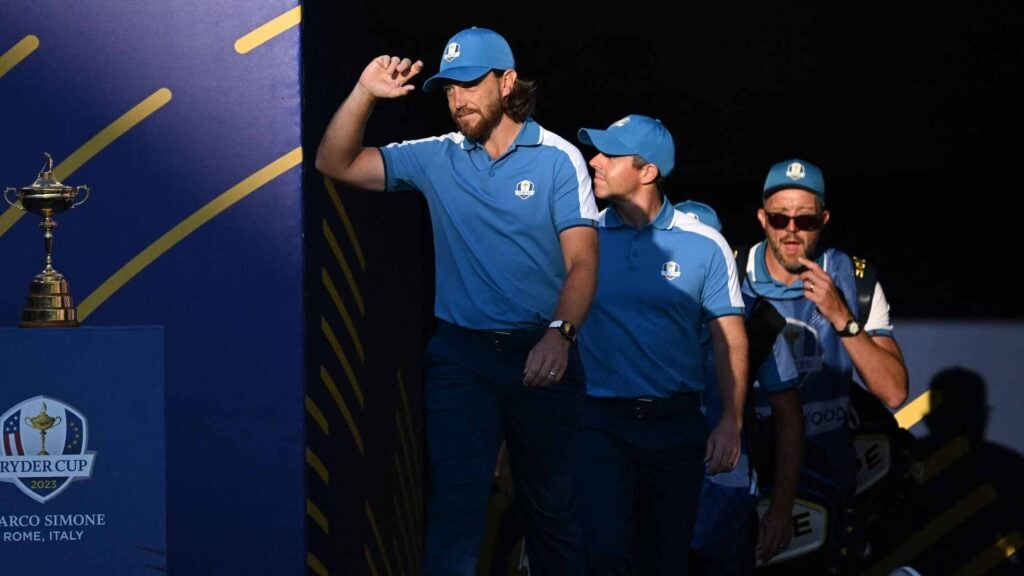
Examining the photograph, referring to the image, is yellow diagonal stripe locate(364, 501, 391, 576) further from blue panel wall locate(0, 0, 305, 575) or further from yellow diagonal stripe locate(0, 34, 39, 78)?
yellow diagonal stripe locate(0, 34, 39, 78)

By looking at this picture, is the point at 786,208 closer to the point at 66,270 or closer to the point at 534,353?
the point at 534,353

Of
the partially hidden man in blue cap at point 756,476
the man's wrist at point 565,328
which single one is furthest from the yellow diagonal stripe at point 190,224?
the partially hidden man in blue cap at point 756,476

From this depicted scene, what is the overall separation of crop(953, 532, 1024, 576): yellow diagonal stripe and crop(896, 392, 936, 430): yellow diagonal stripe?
719mm

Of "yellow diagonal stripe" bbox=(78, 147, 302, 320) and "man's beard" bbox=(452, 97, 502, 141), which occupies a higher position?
"man's beard" bbox=(452, 97, 502, 141)

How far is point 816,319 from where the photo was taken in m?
7.50

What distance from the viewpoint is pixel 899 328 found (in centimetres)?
968

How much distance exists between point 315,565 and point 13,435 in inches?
46.1

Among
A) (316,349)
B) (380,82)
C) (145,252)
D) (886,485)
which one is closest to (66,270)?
(145,252)

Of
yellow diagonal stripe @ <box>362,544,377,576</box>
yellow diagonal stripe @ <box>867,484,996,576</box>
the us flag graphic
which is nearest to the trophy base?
the us flag graphic

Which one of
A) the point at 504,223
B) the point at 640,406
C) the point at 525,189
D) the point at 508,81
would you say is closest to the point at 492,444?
the point at 504,223

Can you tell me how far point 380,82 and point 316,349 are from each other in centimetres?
102

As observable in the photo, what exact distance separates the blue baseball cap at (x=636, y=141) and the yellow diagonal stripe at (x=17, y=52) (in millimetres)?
1925

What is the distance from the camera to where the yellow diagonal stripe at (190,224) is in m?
6.11

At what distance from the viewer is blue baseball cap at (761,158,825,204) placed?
24.4 ft
